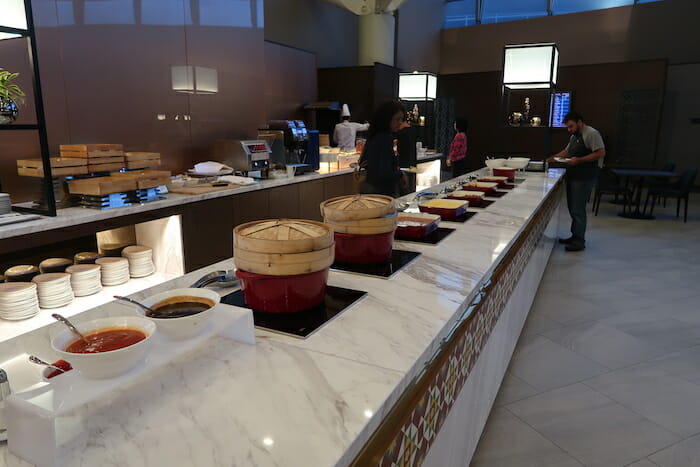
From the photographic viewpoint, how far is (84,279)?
2.90 metres

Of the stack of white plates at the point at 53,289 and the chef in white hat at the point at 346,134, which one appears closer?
the stack of white plates at the point at 53,289

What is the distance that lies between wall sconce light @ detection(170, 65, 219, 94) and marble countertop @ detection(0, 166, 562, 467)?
3.42 m

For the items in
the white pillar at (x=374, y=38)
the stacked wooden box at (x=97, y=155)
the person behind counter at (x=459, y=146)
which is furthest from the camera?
the person behind counter at (x=459, y=146)

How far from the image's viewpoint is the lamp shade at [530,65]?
4695 millimetres

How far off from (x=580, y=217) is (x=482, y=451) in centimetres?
405

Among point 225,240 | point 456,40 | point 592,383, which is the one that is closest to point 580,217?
point 592,383

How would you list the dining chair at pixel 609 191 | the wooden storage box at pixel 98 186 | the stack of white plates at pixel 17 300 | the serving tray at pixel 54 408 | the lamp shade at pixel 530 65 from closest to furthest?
the serving tray at pixel 54 408 → the stack of white plates at pixel 17 300 → the wooden storage box at pixel 98 186 → the lamp shade at pixel 530 65 → the dining chair at pixel 609 191

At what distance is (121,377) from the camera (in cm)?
84

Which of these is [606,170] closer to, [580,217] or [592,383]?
[580,217]

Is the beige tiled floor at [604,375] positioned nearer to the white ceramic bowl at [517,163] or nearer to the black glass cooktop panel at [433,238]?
the black glass cooktop panel at [433,238]

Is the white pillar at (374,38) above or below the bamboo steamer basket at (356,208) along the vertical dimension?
above

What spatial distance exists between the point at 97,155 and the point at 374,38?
6.20 m

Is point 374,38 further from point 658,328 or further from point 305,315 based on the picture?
point 305,315

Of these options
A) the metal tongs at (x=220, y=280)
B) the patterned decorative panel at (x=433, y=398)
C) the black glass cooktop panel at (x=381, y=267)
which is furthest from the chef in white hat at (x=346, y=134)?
the metal tongs at (x=220, y=280)
